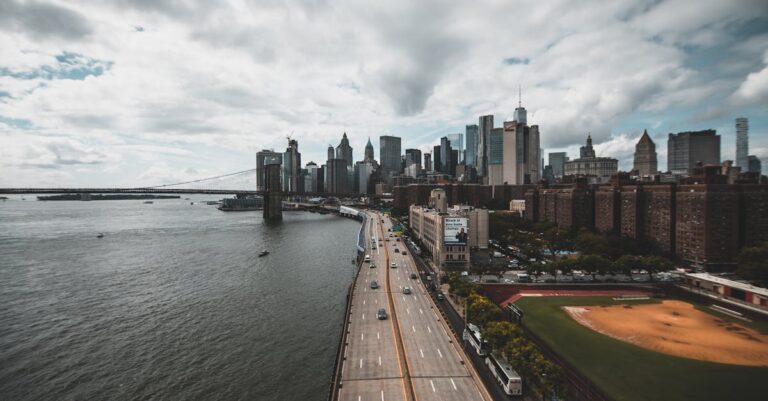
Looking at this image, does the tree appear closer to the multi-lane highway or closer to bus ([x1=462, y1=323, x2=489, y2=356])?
bus ([x1=462, y1=323, x2=489, y2=356])

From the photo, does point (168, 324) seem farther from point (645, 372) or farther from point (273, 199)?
point (273, 199)

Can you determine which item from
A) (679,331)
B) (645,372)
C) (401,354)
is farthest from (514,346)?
(679,331)

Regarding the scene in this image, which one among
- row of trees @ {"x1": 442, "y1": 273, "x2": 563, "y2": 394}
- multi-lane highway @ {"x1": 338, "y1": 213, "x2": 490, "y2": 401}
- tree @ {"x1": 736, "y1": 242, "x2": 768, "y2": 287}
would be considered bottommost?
multi-lane highway @ {"x1": 338, "y1": 213, "x2": 490, "y2": 401}

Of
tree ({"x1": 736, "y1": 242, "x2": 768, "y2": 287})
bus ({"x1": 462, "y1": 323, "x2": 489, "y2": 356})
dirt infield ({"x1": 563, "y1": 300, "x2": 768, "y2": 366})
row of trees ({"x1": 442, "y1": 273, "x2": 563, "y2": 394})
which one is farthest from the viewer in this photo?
tree ({"x1": 736, "y1": 242, "x2": 768, "y2": 287})

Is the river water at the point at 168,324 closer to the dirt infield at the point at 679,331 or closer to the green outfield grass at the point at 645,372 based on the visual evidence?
the green outfield grass at the point at 645,372

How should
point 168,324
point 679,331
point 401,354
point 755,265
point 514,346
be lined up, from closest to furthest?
1. point 514,346
2. point 401,354
3. point 679,331
4. point 168,324
5. point 755,265

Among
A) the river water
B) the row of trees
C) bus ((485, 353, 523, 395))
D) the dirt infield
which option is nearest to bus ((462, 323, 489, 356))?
the row of trees

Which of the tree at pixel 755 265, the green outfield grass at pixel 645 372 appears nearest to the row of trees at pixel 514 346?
the green outfield grass at pixel 645 372
